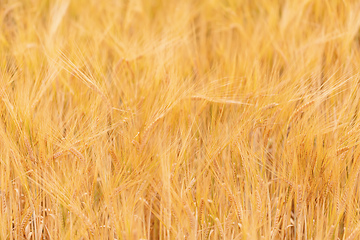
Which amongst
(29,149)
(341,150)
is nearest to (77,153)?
(29,149)

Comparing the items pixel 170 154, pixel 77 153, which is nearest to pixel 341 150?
pixel 170 154

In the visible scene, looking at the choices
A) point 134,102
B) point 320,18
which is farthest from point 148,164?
point 320,18

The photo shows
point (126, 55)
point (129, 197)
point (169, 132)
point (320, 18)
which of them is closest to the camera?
point (129, 197)

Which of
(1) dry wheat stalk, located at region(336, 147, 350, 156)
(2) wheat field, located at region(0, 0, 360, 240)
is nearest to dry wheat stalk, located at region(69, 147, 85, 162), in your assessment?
(2) wheat field, located at region(0, 0, 360, 240)

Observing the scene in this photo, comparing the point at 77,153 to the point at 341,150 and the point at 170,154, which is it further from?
the point at 341,150

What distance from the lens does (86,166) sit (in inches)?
32.3

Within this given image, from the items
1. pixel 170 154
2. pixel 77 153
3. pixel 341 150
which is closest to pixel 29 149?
pixel 77 153

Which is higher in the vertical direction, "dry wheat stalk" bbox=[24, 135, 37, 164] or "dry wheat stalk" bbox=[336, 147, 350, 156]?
"dry wheat stalk" bbox=[24, 135, 37, 164]

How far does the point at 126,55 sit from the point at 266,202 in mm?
560

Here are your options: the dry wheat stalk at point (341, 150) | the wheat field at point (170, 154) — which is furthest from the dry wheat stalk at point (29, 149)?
the dry wheat stalk at point (341, 150)

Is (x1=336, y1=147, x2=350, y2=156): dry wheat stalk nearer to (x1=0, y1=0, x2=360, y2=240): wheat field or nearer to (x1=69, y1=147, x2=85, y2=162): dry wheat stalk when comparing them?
(x1=0, y1=0, x2=360, y2=240): wheat field

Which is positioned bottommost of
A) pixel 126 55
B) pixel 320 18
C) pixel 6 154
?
pixel 6 154

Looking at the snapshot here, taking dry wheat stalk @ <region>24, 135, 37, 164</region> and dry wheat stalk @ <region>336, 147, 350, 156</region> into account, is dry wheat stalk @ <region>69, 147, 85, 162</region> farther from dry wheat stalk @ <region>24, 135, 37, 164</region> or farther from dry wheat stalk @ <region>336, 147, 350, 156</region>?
dry wheat stalk @ <region>336, 147, 350, 156</region>

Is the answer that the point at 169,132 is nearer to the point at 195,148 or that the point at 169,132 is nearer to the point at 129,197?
the point at 195,148
